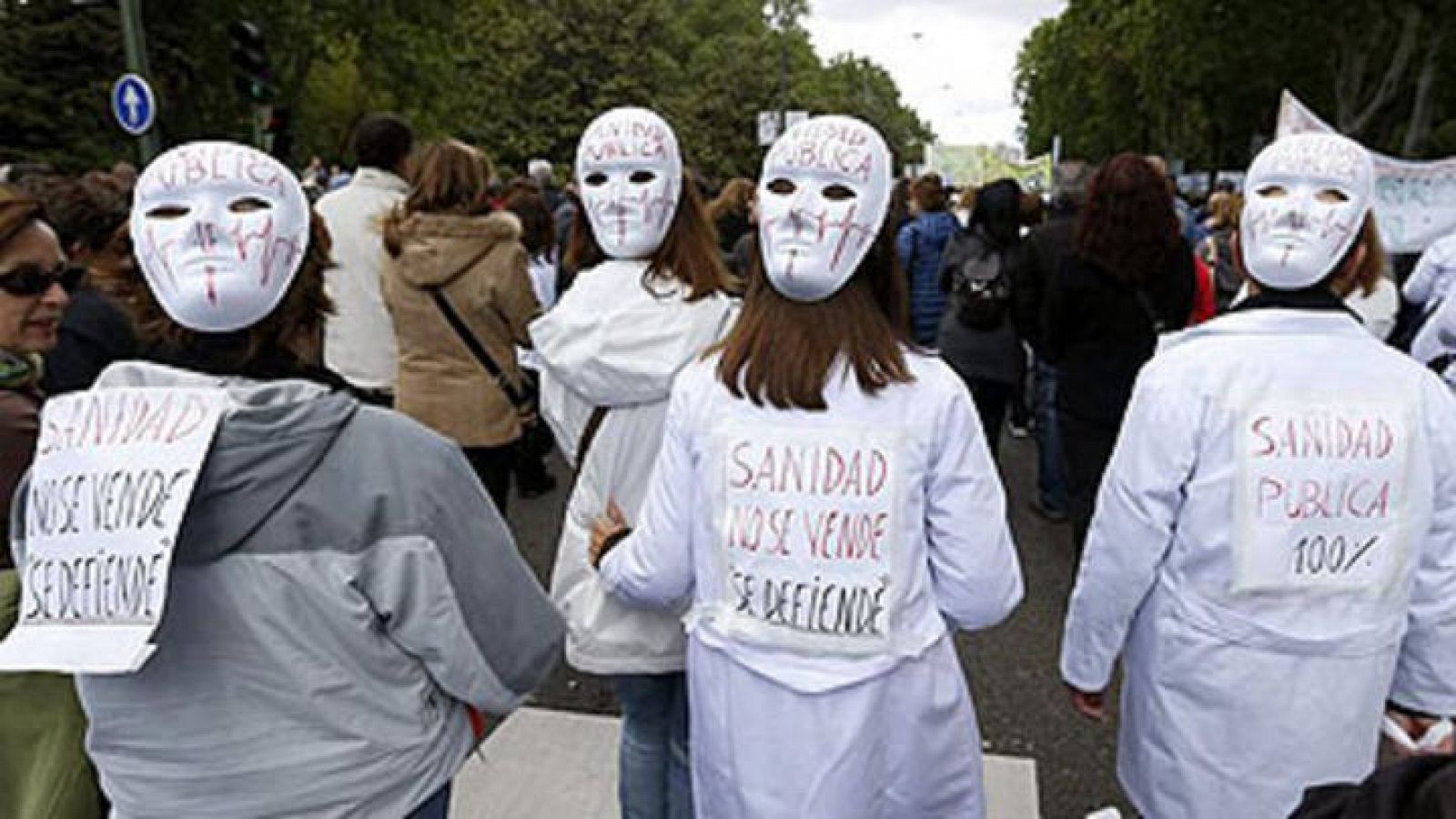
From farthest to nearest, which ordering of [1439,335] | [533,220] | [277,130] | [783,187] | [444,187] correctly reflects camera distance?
[277,130] → [533,220] → [1439,335] → [444,187] → [783,187]

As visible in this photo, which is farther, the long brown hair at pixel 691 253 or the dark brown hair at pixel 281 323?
the long brown hair at pixel 691 253

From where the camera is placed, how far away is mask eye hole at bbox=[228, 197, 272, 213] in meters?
1.71

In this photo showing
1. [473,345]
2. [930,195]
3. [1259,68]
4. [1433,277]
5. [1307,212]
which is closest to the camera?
[1307,212]

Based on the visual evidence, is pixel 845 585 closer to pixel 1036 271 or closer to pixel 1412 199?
pixel 1036 271

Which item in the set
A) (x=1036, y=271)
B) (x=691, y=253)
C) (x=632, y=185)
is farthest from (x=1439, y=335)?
(x=632, y=185)

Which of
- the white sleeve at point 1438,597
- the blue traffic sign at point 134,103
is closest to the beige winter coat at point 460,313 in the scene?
the white sleeve at point 1438,597

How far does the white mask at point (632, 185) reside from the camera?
8.77 feet

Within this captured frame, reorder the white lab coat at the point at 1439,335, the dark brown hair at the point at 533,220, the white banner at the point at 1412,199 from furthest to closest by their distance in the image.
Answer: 1. the white banner at the point at 1412,199
2. the dark brown hair at the point at 533,220
3. the white lab coat at the point at 1439,335

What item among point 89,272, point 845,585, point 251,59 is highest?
point 251,59

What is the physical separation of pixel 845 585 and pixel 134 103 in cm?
1204

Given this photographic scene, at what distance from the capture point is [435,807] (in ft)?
6.37

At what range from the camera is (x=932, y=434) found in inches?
77.4

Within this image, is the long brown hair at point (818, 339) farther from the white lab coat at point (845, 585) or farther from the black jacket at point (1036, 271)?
the black jacket at point (1036, 271)

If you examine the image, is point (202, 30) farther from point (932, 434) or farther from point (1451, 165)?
point (932, 434)
